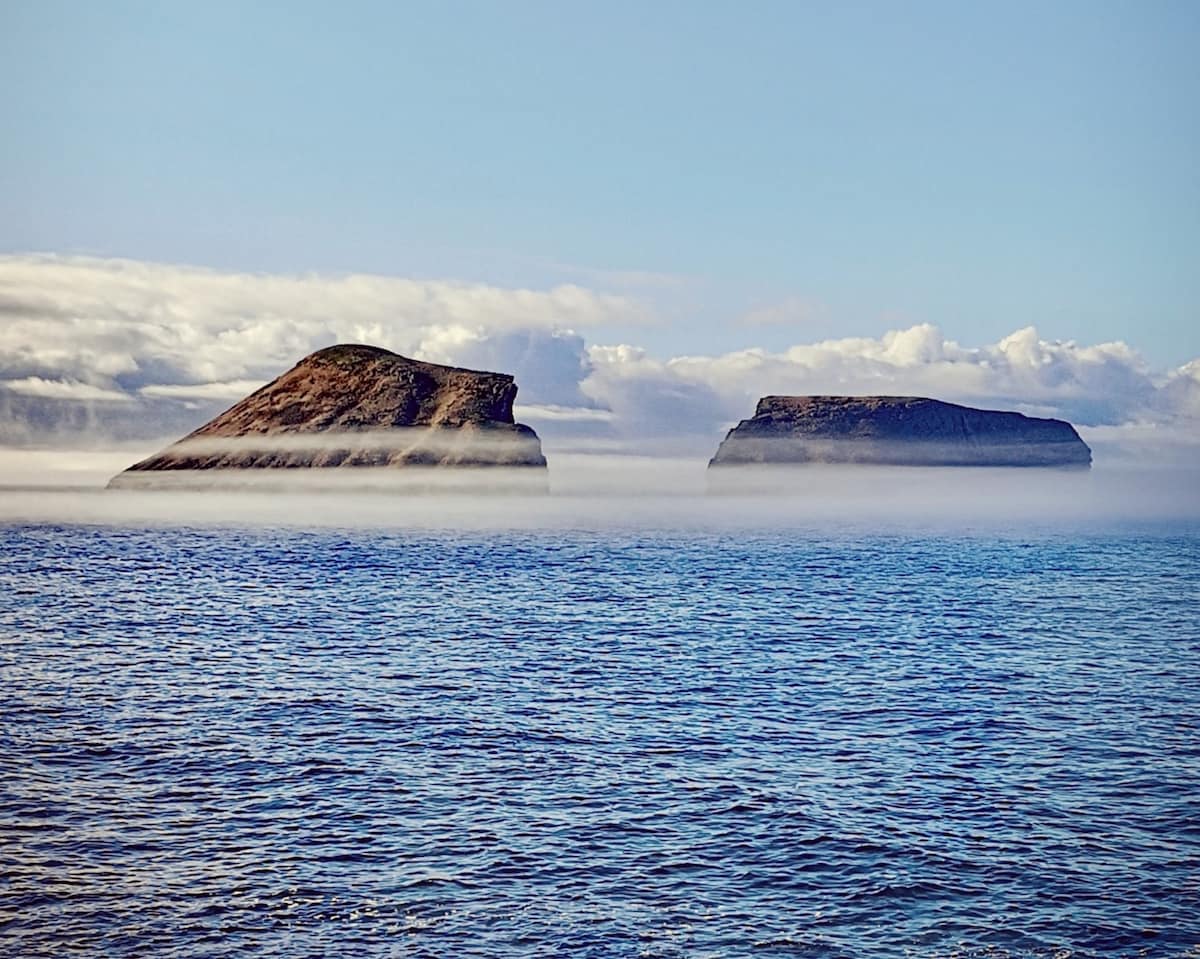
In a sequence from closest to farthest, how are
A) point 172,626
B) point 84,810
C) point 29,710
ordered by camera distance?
1. point 84,810
2. point 29,710
3. point 172,626

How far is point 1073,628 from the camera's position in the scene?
68312mm

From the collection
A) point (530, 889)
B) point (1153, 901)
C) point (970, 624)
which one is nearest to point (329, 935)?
point (530, 889)

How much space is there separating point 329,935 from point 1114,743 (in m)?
26.0

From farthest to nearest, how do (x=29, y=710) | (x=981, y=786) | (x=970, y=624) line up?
(x=970, y=624) < (x=29, y=710) < (x=981, y=786)

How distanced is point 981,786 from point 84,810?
905 inches

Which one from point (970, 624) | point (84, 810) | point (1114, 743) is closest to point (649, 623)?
point (970, 624)

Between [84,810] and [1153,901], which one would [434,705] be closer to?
[84,810]

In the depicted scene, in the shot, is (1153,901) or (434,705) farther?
(434,705)

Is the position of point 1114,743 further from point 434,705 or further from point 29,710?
point 29,710

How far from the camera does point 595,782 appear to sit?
110ft

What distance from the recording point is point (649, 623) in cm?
6856

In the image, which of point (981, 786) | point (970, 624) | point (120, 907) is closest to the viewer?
point (120, 907)

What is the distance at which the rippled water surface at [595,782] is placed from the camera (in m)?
24.0

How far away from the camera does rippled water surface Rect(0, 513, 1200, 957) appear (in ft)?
78.6
